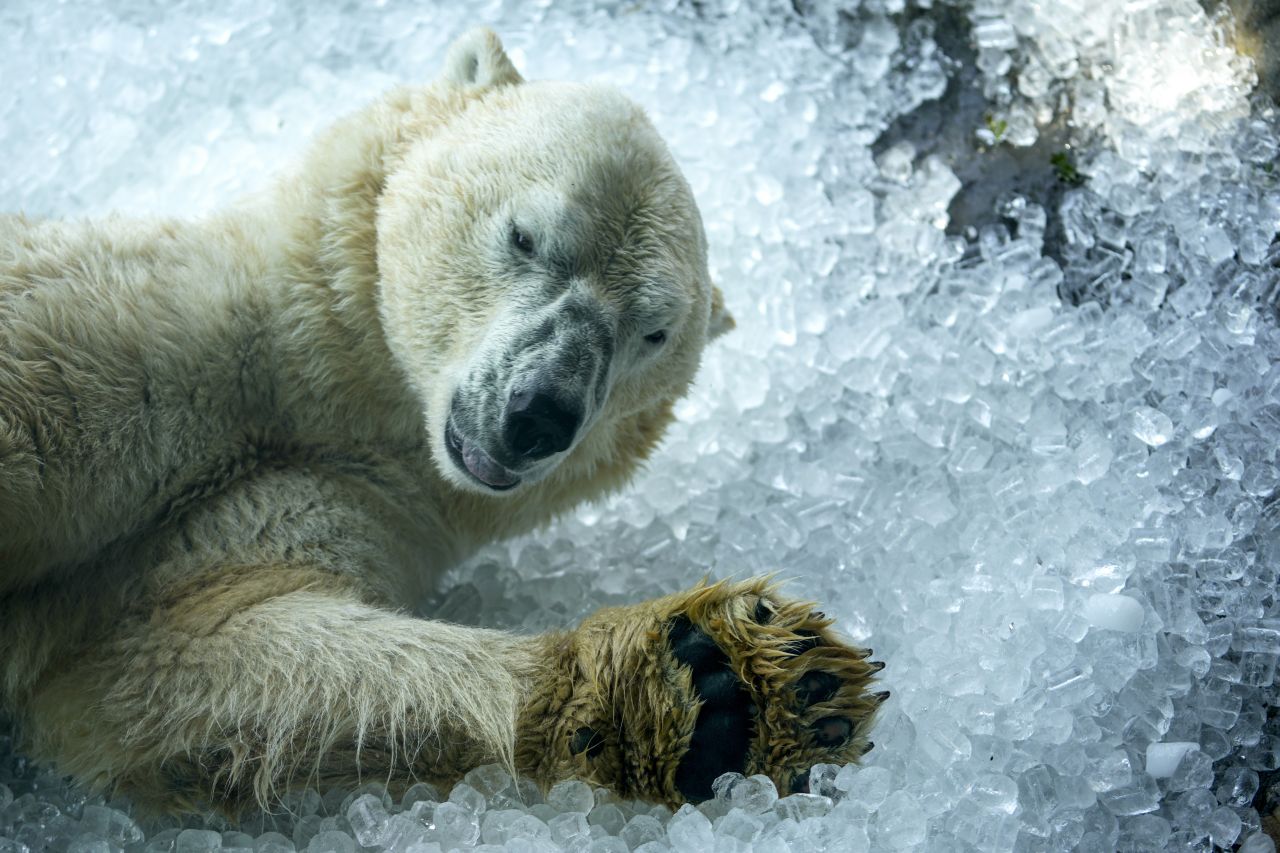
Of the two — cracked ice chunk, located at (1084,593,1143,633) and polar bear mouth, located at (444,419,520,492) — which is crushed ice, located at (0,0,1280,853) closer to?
cracked ice chunk, located at (1084,593,1143,633)

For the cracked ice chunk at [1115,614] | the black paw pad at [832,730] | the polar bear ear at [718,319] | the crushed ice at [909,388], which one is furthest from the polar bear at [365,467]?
the cracked ice chunk at [1115,614]

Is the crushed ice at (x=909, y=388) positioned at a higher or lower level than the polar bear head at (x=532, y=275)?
lower

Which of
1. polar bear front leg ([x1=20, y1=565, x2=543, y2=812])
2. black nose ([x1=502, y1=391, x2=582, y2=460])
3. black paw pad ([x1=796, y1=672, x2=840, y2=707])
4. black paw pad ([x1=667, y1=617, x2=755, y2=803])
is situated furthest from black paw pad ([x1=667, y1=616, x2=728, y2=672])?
black nose ([x1=502, y1=391, x2=582, y2=460])

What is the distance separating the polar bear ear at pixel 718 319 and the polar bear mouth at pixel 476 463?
0.88 m

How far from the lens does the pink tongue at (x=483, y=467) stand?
2.48 metres

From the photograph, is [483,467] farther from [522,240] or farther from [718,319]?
[718,319]

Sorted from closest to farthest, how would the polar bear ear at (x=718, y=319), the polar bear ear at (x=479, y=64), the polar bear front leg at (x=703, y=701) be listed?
the polar bear front leg at (x=703, y=701)
the polar bear ear at (x=479, y=64)
the polar bear ear at (x=718, y=319)

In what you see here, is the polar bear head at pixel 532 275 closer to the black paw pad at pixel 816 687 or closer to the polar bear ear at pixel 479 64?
the polar bear ear at pixel 479 64

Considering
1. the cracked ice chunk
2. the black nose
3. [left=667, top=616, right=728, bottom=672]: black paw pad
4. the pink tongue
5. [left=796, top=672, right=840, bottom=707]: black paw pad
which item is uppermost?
the black nose

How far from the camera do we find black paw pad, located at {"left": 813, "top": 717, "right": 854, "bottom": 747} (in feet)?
7.13

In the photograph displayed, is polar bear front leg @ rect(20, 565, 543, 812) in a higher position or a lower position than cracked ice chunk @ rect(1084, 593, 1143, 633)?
higher

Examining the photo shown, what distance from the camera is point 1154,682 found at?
8.54ft

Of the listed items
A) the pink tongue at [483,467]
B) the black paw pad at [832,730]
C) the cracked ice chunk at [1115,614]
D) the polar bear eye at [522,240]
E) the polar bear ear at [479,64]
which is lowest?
the cracked ice chunk at [1115,614]

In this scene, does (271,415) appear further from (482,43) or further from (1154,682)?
(1154,682)
